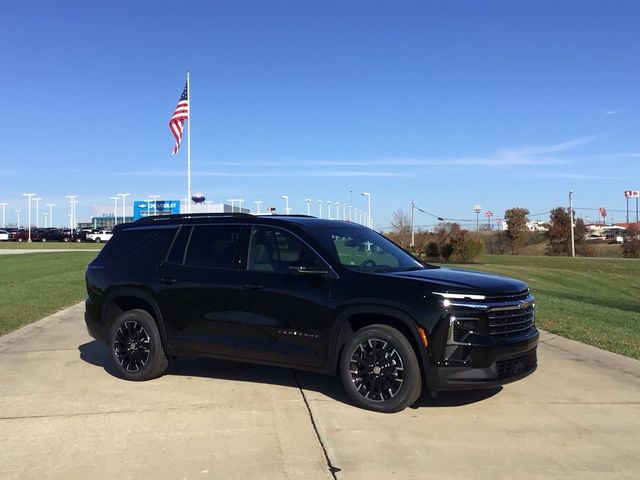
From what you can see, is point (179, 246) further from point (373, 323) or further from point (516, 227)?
point (516, 227)

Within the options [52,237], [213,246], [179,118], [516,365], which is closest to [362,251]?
[213,246]

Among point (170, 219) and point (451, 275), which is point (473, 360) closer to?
point (451, 275)

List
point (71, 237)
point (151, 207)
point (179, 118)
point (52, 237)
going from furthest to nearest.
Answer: point (52, 237) < point (71, 237) < point (151, 207) < point (179, 118)

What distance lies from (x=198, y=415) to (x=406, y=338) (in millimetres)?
2006

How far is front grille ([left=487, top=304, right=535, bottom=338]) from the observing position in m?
5.24

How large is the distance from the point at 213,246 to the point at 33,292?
33.8 feet

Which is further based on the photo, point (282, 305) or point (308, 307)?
point (282, 305)

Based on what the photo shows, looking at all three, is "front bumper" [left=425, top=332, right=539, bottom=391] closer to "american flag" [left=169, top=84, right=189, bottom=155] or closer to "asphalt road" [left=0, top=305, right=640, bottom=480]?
"asphalt road" [left=0, top=305, right=640, bottom=480]

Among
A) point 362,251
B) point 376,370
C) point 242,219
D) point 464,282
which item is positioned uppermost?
point 242,219

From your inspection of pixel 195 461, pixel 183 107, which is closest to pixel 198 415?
pixel 195 461

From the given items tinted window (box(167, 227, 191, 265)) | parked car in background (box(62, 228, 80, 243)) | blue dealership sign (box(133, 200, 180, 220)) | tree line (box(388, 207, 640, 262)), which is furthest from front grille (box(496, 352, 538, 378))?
parked car in background (box(62, 228, 80, 243))

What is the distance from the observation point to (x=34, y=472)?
13.8ft

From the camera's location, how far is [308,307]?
5.72 meters

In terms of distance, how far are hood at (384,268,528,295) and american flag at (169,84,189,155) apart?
2205 cm
